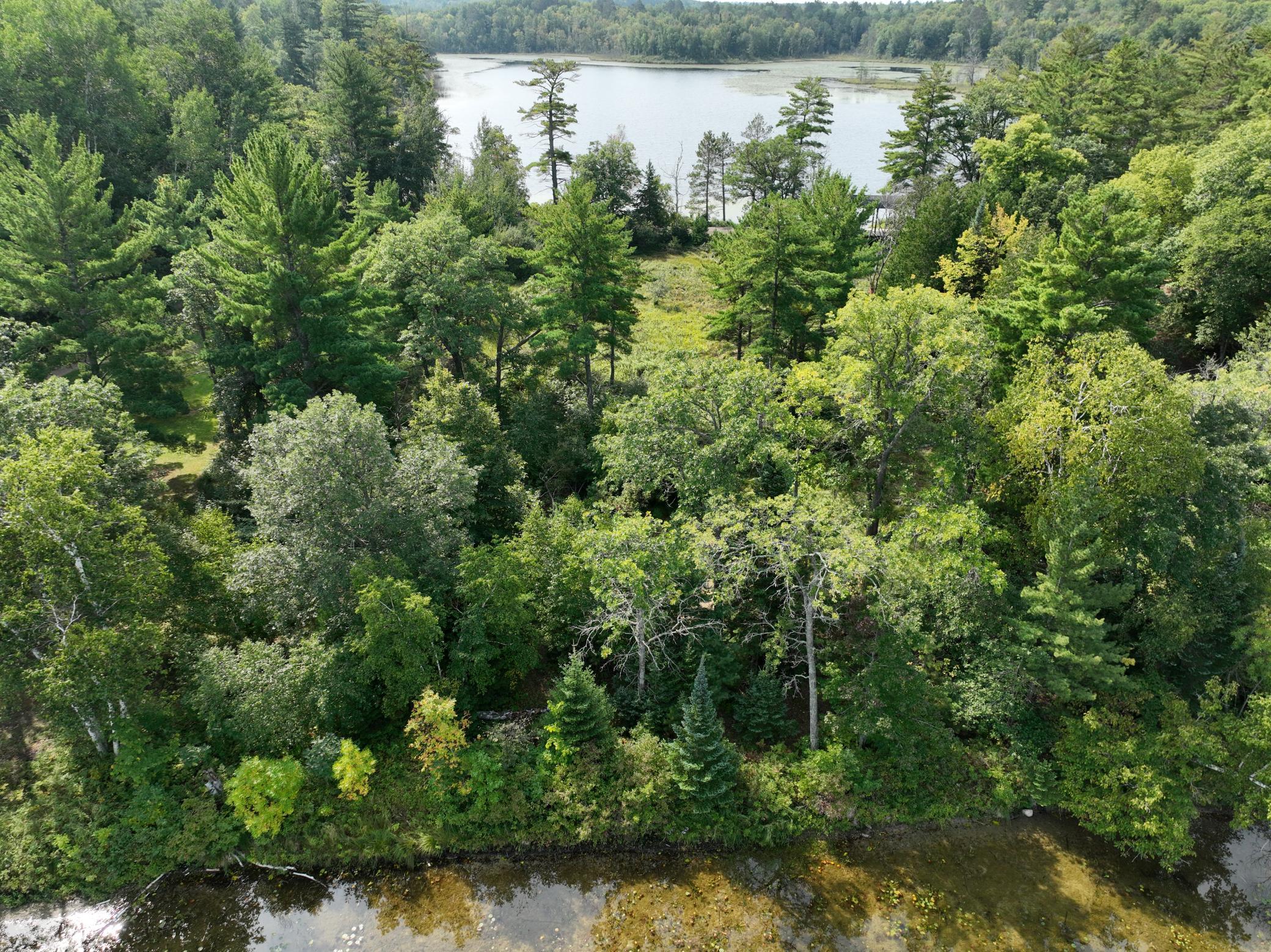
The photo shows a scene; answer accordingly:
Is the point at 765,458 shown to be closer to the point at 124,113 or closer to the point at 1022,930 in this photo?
the point at 1022,930

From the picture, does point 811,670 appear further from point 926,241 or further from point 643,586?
point 926,241

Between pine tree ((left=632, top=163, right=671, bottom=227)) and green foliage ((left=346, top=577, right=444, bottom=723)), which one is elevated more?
pine tree ((left=632, top=163, right=671, bottom=227))

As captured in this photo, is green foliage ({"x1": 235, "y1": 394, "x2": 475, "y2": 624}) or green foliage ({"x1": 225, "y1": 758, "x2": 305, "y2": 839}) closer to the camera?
green foliage ({"x1": 225, "y1": 758, "x2": 305, "y2": 839})

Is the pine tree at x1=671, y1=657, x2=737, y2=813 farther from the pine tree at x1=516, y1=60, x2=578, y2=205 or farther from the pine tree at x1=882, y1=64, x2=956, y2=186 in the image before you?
the pine tree at x1=882, y1=64, x2=956, y2=186

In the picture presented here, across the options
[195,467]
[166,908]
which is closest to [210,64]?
[195,467]

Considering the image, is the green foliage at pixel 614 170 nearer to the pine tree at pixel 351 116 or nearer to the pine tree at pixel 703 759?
the pine tree at pixel 351 116

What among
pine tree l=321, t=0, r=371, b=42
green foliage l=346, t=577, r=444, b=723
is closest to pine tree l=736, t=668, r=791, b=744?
green foliage l=346, t=577, r=444, b=723
